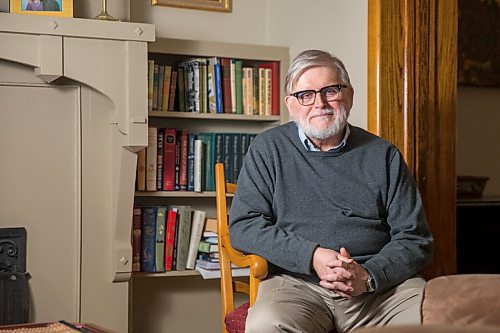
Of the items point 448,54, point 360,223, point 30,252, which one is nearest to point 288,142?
point 360,223

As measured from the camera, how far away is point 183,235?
3.23m

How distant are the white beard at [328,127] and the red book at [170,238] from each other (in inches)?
39.1

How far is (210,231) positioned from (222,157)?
318 millimetres

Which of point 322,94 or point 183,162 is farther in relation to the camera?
point 183,162

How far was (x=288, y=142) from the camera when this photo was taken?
7.93ft

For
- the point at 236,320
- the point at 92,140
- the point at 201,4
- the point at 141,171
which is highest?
the point at 201,4

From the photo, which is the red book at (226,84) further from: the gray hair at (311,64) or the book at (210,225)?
the gray hair at (311,64)

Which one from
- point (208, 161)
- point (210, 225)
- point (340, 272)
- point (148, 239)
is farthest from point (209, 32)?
point (340, 272)

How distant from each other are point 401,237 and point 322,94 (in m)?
0.50

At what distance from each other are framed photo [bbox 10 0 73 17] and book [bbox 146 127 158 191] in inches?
22.6

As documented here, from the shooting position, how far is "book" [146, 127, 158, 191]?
3.16 m

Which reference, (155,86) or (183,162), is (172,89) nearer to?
(155,86)

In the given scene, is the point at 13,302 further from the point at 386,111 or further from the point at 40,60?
the point at 386,111

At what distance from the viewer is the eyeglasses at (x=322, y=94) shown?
7.84ft
